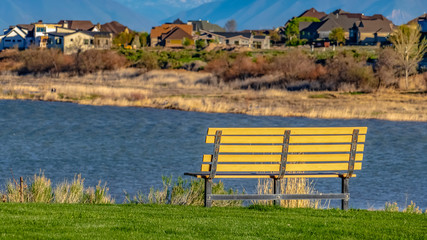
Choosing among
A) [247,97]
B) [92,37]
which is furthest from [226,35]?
[247,97]

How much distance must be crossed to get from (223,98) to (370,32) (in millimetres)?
77141

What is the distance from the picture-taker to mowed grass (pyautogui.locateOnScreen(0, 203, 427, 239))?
10.4m

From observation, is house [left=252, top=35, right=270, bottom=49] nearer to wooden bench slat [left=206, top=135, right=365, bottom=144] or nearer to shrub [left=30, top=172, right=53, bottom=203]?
shrub [left=30, top=172, right=53, bottom=203]

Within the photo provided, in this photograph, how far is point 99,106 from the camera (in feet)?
176

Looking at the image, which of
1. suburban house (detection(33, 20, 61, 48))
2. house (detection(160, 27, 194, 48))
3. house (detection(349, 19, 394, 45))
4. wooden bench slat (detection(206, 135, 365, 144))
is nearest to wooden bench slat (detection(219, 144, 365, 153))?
wooden bench slat (detection(206, 135, 365, 144))

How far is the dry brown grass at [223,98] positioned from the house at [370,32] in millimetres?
61766

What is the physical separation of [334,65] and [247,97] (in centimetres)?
1021

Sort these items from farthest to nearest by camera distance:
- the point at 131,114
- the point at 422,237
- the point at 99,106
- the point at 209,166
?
the point at 99,106 → the point at 131,114 → the point at 209,166 → the point at 422,237

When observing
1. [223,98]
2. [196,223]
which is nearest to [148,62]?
[223,98]

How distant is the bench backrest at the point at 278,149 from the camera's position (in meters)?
13.1

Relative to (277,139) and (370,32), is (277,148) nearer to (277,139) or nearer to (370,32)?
(277,139)

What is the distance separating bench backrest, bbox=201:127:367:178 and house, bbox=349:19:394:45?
110877 mm

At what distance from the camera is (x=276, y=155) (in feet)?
44.2

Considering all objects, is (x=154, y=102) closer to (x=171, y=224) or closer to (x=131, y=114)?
(x=131, y=114)
